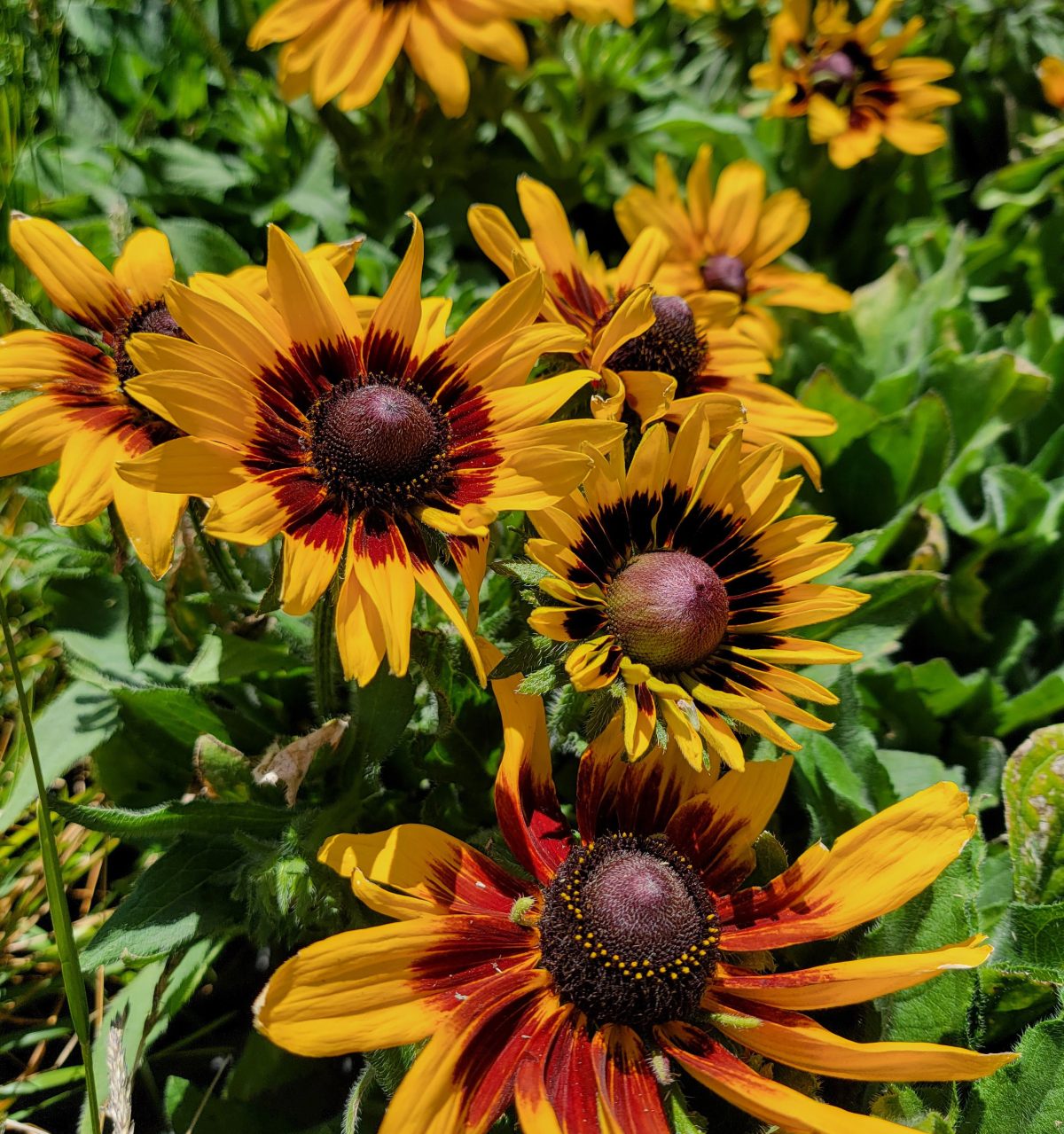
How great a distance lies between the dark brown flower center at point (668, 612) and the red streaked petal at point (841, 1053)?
1.34ft

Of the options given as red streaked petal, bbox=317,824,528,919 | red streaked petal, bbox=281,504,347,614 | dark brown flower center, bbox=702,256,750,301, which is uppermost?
red streaked petal, bbox=281,504,347,614

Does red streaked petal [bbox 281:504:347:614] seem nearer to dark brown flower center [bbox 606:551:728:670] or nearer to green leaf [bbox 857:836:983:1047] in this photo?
dark brown flower center [bbox 606:551:728:670]

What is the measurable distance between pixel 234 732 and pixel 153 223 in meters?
1.12

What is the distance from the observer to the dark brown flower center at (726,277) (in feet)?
7.68

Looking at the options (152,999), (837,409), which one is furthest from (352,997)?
(837,409)

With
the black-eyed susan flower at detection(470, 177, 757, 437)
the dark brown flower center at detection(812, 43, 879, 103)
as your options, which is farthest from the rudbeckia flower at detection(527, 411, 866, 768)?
the dark brown flower center at detection(812, 43, 879, 103)

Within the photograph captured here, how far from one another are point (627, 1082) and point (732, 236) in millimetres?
1807

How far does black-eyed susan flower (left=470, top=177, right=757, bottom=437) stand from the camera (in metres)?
1.46

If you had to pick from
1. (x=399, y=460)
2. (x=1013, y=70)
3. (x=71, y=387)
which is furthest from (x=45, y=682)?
(x=1013, y=70)

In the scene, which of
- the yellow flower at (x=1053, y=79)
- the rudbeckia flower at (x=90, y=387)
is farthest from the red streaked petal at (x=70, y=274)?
the yellow flower at (x=1053, y=79)

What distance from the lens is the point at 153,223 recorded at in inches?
89.7

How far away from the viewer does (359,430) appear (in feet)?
4.28

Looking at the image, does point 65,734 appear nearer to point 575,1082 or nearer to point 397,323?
point 397,323

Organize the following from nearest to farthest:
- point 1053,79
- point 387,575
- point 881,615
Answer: point 387,575 < point 881,615 < point 1053,79
